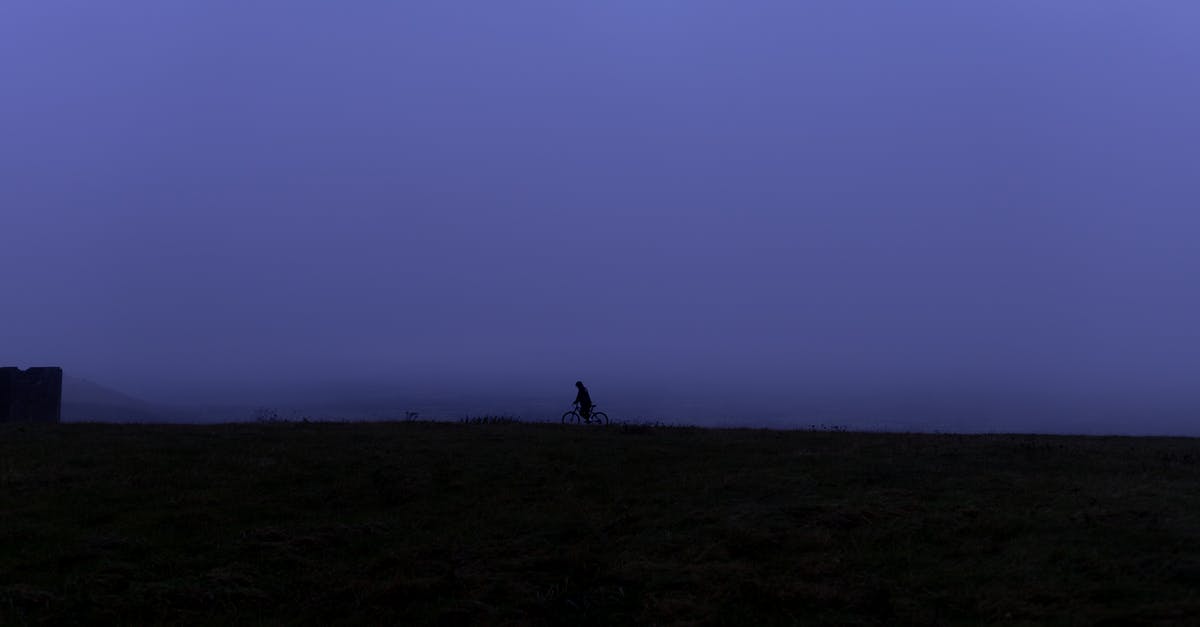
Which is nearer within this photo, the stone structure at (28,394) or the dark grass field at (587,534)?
the dark grass field at (587,534)

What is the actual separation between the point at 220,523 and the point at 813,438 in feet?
56.2

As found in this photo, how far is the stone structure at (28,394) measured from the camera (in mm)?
32625

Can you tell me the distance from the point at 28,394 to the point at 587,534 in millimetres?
29018

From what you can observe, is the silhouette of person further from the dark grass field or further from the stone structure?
the stone structure

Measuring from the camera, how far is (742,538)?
13.6 meters

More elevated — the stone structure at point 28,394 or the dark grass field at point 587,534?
the stone structure at point 28,394

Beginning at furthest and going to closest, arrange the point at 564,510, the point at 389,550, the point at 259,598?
the point at 564,510 → the point at 389,550 → the point at 259,598

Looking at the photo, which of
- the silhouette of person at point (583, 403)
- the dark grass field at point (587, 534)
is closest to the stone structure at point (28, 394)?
the dark grass field at point (587, 534)

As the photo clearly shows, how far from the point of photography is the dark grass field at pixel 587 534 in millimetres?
10938

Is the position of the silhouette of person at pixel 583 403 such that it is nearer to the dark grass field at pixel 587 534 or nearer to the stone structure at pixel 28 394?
the dark grass field at pixel 587 534

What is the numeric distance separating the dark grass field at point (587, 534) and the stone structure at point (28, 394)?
40.7 ft

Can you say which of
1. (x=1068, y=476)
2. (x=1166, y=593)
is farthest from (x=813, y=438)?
(x=1166, y=593)

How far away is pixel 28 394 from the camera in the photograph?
32.7 m

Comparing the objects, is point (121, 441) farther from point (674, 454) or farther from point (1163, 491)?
point (1163, 491)
